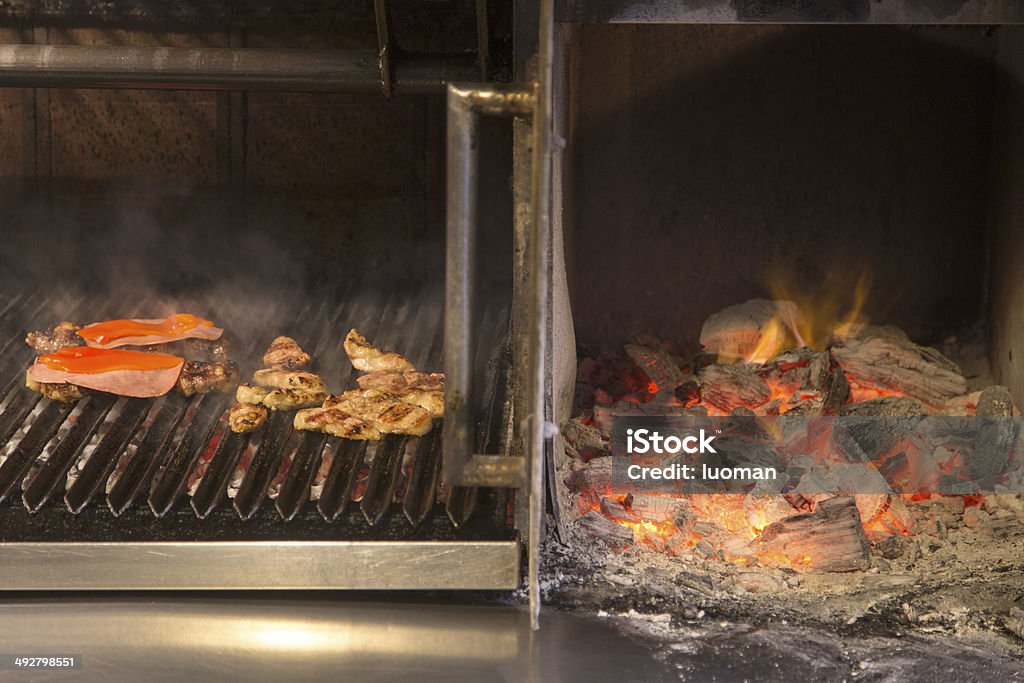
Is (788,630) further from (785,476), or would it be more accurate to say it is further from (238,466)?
(238,466)

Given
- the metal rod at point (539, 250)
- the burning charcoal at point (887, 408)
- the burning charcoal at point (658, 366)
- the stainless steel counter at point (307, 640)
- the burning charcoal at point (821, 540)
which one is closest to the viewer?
the metal rod at point (539, 250)

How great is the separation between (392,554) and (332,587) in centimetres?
17

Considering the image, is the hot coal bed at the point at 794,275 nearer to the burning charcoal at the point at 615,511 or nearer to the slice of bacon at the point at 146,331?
the burning charcoal at the point at 615,511

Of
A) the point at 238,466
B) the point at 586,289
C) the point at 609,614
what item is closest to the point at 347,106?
the point at 586,289

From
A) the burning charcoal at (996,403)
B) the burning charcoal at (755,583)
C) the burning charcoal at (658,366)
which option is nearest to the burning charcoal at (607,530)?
the burning charcoal at (755,583)

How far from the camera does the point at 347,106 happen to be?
3996 mm

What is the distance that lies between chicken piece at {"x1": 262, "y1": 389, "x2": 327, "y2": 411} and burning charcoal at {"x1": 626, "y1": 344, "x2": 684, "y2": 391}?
141 cm

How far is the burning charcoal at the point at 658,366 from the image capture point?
389 cm

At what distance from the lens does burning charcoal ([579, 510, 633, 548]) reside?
2766mm

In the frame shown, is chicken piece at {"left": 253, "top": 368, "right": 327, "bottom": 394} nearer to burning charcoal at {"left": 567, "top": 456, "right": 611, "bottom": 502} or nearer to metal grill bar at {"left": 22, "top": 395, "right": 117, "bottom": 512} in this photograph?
metal grill bar at {"left": 22, "top": 395, "right": 117, "bottom": 512}

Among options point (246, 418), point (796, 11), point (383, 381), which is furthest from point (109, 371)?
point (796, 11)

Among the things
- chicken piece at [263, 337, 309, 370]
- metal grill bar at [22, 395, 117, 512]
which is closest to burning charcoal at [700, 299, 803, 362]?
chicken piece at [263, 337, 309, 370]

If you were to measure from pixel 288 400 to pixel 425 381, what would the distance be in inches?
17.2

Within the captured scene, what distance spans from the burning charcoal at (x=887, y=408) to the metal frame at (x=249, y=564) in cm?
163
